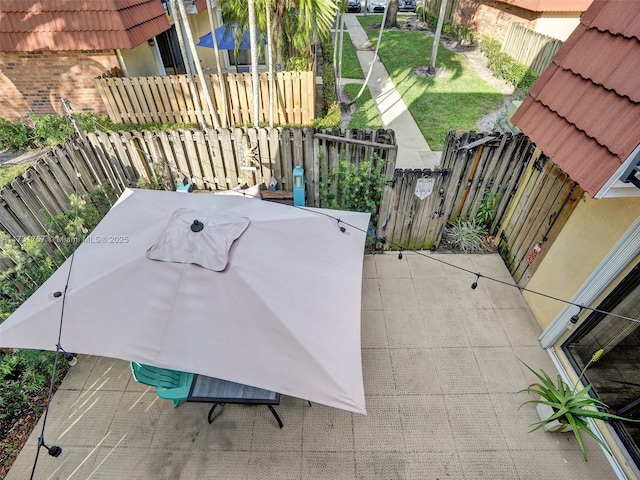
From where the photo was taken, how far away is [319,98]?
10.4m

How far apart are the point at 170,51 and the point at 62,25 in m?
4.45

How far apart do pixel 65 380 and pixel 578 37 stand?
712cm

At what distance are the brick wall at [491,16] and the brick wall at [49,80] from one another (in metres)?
14.0

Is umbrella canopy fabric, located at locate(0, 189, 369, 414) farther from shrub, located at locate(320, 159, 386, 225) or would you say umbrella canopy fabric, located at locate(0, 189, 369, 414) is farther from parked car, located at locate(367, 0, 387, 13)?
parked car, located at locate(367, 0, 387, 13)

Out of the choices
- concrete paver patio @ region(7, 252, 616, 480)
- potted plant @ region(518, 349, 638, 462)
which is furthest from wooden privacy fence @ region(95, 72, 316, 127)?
potted plant @ region(518, 349, 638, 462)

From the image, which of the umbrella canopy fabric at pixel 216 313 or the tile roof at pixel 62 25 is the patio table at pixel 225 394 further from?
the tile roof at pixel 62 25

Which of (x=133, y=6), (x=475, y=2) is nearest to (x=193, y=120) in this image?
(x=133, y=6)

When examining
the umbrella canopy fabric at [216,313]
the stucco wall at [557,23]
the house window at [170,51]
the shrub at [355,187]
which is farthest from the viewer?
the stucco wall at [557,23]

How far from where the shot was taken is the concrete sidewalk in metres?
8.01

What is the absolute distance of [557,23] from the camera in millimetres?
11992

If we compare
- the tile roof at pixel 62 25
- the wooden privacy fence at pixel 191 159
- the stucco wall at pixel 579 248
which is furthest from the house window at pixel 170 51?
the stucco wall at pixel 579 248

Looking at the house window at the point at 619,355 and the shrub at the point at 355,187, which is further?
the shrub at the point at 355,187

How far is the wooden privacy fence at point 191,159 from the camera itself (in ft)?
15.9

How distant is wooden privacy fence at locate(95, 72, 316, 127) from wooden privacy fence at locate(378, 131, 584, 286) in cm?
452
